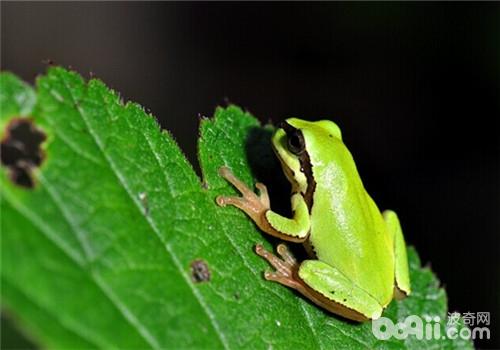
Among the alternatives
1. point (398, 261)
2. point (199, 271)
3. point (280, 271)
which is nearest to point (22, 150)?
point (199, 271)

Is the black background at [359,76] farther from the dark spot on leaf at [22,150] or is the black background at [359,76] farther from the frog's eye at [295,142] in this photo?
the dark spot on leaf at [22,150]

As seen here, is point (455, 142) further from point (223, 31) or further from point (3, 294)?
point (3, 294)

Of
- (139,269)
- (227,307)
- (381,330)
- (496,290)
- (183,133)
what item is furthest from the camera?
(183,133)

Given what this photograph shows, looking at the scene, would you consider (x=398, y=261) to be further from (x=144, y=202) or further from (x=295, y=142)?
(x=144, y=202)

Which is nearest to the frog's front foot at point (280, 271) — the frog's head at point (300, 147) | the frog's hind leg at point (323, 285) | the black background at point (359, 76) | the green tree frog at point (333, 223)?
the frog's hind leg at point (323, 285)

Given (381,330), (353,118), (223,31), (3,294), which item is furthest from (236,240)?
(223,31)

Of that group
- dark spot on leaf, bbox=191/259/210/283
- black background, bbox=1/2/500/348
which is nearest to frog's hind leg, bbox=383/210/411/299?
dark spot on leaf, bbox=191/259/210/283
